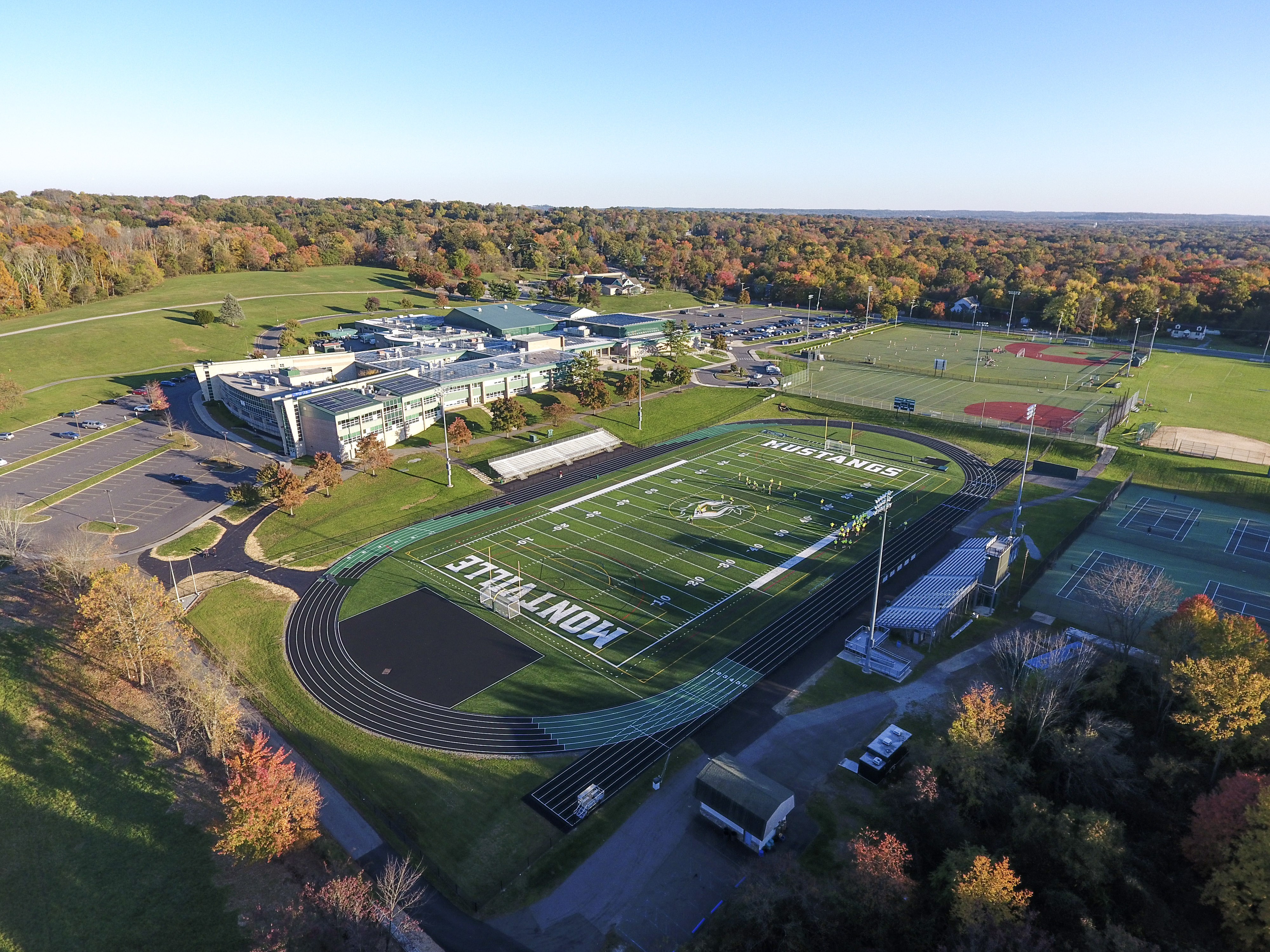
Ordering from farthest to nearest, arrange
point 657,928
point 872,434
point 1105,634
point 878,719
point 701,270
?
1. point 701,270
2. point 872,434
3. point 1105,634
4. point 878,719
5. point 657,928

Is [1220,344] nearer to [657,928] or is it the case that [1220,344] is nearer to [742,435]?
[742,435]

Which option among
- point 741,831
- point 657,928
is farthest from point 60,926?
point 741,831

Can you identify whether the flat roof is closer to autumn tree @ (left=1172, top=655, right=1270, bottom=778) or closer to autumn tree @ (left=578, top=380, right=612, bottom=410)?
autumn tree @ (left=578, top=380, right=612, bottom=410)

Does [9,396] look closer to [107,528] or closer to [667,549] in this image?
[107,528]

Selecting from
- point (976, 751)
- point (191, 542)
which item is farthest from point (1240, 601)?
point (191, 542)

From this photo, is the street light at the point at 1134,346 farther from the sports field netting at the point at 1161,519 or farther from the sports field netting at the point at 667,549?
the sports field netting at the point at 667,549

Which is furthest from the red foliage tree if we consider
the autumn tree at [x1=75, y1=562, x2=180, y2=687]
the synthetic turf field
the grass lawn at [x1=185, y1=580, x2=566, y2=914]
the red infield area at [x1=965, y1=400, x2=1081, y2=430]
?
the red infield area at [x1=965, y1=400, x2=1081, y2=430]
